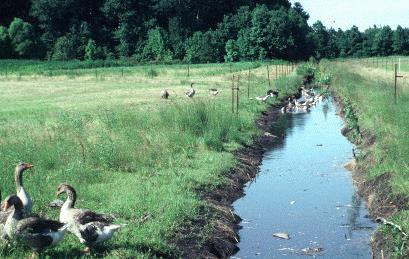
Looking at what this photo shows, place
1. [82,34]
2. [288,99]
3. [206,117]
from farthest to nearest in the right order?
[82,34]
[288,99]
[206,117]

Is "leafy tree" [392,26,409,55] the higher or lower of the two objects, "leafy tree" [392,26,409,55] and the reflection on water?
the higher

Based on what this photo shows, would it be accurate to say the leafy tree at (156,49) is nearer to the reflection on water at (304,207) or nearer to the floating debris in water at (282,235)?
the reflection on water at (304,207)

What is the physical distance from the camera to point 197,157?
A: 18.6 m

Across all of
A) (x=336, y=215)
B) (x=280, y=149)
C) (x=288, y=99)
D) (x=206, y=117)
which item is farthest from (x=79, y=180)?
(x=288, y=99)

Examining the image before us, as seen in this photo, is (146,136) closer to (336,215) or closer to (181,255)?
(336,215)

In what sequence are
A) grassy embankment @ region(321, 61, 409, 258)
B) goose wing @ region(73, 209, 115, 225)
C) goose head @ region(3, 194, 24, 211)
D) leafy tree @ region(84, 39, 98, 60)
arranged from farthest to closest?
leafy tree @ region(84, 39, 98, 60)
grassy embankment @ region(321, 61, 409, 258)
goose wing @ region(73, 209, 115, 225)
goose head @ region(3, 194, 24, 211)

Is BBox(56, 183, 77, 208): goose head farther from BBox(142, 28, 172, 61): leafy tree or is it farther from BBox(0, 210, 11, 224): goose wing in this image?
BBox(142, 28, 172, 61): leafy tree

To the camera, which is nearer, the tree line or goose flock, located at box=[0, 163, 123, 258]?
goose flock, located at box=[0, 163, 123, 258]

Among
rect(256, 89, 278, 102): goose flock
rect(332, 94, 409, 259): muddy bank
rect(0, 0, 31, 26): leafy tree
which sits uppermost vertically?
rect(0, 0, 31, 26): leafy tree

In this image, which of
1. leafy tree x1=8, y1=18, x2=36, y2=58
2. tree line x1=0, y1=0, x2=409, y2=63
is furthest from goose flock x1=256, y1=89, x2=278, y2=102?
leafy tree x1=8, y1=18, x2=36, y2=58

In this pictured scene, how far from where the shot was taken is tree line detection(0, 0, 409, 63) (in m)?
93.8

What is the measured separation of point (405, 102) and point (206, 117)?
705 centimetres

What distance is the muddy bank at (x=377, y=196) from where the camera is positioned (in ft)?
39.6

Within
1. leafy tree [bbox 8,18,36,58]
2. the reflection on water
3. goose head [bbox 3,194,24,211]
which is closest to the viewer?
goose head [bbox 3,194,24,211]
